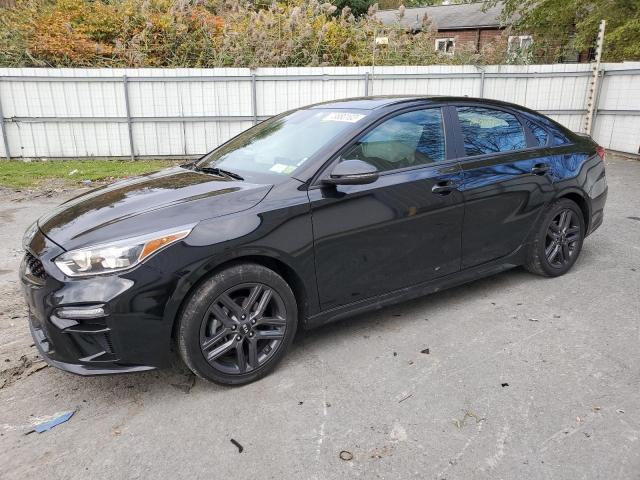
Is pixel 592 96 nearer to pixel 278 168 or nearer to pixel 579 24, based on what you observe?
pixel 579 24

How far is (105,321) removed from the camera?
266 centimetres

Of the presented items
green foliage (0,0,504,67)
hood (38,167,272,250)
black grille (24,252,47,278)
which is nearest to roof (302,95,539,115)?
hood (38,167,272,250)

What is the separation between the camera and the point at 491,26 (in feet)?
86.6

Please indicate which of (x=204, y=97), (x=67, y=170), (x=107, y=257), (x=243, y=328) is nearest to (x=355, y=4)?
(x=204, y=97)

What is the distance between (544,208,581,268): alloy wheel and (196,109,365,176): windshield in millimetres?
2167

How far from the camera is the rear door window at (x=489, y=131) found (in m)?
4.03

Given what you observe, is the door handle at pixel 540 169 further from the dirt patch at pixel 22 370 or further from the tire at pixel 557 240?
the dirt patch at pixel 22 370

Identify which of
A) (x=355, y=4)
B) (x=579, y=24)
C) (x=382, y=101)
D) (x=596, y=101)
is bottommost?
(x=596, y=101)

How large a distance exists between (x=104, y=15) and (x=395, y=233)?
41.3ft

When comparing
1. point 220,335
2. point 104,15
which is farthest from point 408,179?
point 104,15

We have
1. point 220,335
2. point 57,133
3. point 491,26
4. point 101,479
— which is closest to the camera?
point 101,479

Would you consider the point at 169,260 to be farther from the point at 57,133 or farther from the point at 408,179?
the point at 57,133

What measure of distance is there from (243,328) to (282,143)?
1.46m

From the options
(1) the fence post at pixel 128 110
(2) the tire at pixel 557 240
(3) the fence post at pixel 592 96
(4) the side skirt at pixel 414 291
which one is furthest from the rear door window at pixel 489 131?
(3) the fence post at pixel 592 96
